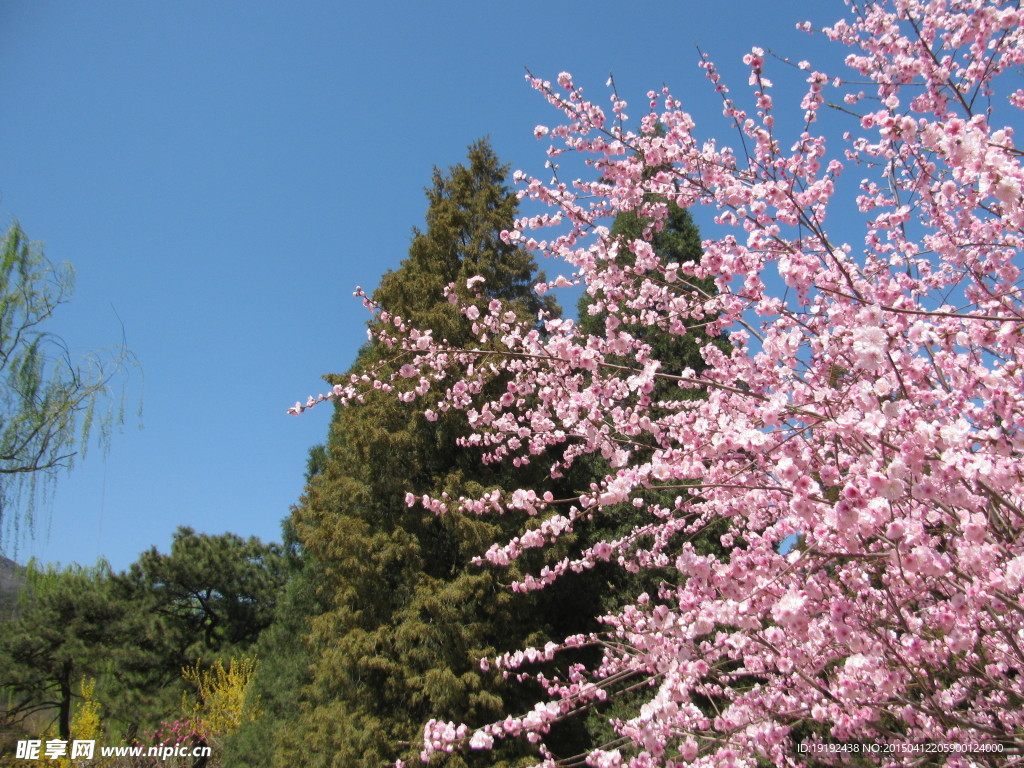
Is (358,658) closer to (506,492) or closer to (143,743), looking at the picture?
(506,492)

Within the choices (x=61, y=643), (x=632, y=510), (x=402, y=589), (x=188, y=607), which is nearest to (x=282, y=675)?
(x=402, y=589)

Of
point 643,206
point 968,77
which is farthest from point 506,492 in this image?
point 968,77

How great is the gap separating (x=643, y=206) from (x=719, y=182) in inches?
21.4

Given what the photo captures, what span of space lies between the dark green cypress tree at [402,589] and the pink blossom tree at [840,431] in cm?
337

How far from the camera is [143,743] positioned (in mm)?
12539

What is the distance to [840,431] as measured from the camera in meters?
1.78

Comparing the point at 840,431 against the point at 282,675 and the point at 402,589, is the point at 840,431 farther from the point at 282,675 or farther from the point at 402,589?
the point at 282,675

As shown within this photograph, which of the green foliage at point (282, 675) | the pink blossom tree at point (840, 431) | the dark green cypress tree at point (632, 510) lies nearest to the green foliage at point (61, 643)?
the green foliage at point (282, 675)

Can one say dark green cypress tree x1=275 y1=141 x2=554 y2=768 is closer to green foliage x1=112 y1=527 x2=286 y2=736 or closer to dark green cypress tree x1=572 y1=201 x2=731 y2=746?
dark green cypress tree x1=572 y1=201 x2=731 y2=746

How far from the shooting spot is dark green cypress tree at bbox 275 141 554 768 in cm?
633

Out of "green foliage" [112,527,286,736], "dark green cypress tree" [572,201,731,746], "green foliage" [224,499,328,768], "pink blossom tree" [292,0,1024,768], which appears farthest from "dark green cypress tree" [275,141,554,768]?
"green foliage" [112,527,286,736]

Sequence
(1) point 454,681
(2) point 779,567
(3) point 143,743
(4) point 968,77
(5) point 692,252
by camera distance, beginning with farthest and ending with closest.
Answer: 1. (3) point 143,743
2. (5) point 692,252
3. (1) point 454,681
4. (4) point 968,77
5. (2) point 779,567

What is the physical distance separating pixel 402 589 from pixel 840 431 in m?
6.16

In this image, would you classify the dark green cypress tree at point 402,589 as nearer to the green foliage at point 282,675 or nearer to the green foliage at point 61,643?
the green foliage at point 282,675
